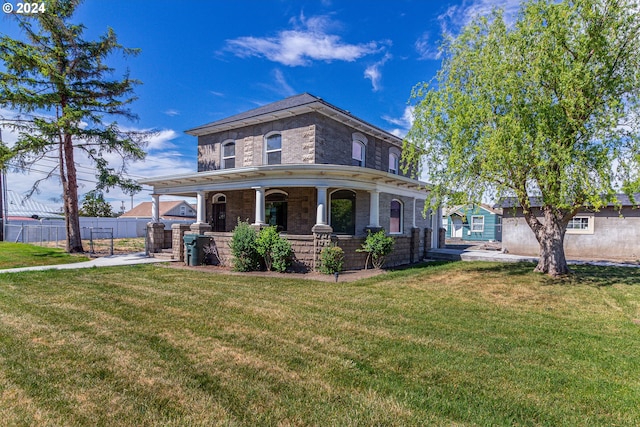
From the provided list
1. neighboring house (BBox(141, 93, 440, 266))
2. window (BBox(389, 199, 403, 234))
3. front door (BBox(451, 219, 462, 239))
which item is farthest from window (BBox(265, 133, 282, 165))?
front door (BBox(451, 219, 462, 239))

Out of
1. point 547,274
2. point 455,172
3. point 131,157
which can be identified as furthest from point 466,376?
point 131,157

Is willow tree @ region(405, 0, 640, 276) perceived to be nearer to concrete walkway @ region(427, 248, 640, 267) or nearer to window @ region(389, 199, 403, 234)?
concrete walkway @ region(427, 248, 640, 267)

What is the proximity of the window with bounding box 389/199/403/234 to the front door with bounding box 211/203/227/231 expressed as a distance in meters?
8.57

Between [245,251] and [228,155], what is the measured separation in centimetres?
657

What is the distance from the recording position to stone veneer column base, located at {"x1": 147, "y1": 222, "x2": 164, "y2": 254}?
16672 mm

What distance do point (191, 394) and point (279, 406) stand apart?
0.95 metres

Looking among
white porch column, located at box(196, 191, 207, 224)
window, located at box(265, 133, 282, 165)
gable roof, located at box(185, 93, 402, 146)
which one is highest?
gable roof, located at box(185, 93, 402, 146)

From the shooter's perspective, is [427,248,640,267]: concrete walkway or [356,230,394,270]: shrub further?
[427,248,640,267]: concrete walkway

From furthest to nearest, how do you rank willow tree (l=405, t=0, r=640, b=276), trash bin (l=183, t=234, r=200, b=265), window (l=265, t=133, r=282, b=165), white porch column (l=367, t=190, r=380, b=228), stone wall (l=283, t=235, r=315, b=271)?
1. window (l=265, t=133, r=282, b=165)
2. trash bin (l=183, t=234, r=200, b=265)
3. white porch column (l=367, t=190, r=380, b=228)
4. stone wall (l=283, t=235, r=315, b=271)
5. willow tree (l=405, t=0, r=640, b=276)

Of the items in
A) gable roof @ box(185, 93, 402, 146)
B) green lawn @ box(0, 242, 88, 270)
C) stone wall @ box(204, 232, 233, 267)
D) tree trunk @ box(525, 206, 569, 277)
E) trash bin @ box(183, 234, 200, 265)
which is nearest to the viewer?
tree trunk @ box(525, 206, 569, 277)

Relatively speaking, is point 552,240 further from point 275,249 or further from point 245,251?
point 245,251

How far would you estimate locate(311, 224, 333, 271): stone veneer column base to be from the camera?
11.6 metres

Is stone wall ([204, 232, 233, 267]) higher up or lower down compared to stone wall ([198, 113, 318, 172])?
lower down

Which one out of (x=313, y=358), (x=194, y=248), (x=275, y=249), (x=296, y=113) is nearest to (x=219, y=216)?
(x=194, y=248)
